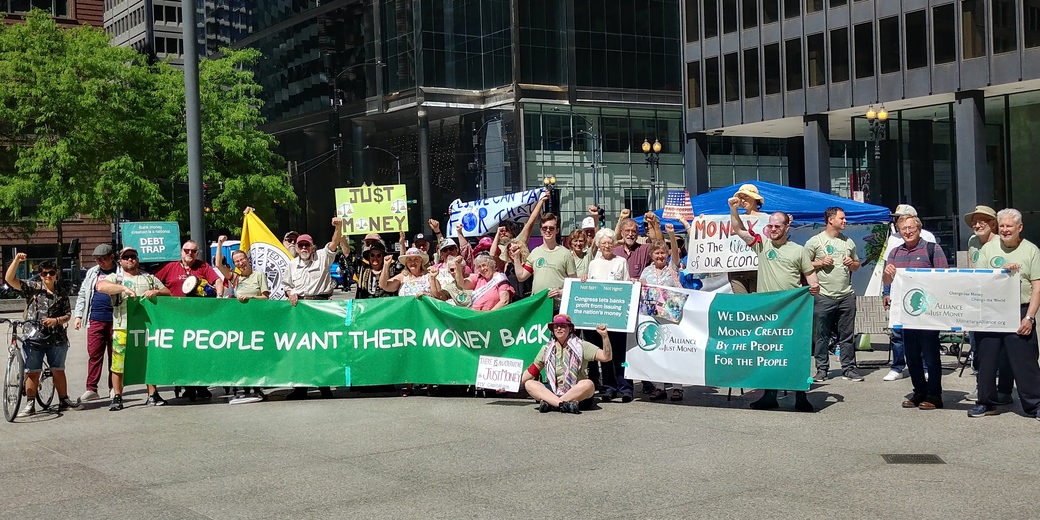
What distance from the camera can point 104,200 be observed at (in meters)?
45.5

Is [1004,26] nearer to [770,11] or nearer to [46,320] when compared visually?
[770,11]

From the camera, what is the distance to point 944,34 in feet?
142

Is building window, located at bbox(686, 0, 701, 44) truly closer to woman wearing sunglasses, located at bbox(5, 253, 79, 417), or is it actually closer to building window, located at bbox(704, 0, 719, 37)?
building window, located at bbox(704, 0, 719, 37)

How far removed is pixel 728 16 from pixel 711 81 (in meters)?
3.06

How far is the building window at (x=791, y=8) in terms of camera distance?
162 ft

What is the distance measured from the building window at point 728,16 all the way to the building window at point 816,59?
4632 mm

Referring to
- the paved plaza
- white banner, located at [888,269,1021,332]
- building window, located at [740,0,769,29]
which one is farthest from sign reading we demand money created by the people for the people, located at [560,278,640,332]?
building window, located at [740,0,769,29]

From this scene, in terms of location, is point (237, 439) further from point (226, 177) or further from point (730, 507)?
point (226, 177)

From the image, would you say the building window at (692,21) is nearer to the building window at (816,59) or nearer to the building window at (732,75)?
the building window at (732,75)

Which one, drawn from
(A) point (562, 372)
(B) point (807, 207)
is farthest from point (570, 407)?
(B) point (807, 207)

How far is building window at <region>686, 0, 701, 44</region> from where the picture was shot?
Answer: 54.7m

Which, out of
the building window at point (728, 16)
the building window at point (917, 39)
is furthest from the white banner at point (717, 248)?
the building window at point (728, 16)

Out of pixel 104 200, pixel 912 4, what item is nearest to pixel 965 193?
pixel 912 4

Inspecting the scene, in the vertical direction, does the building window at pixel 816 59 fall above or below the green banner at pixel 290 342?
above
